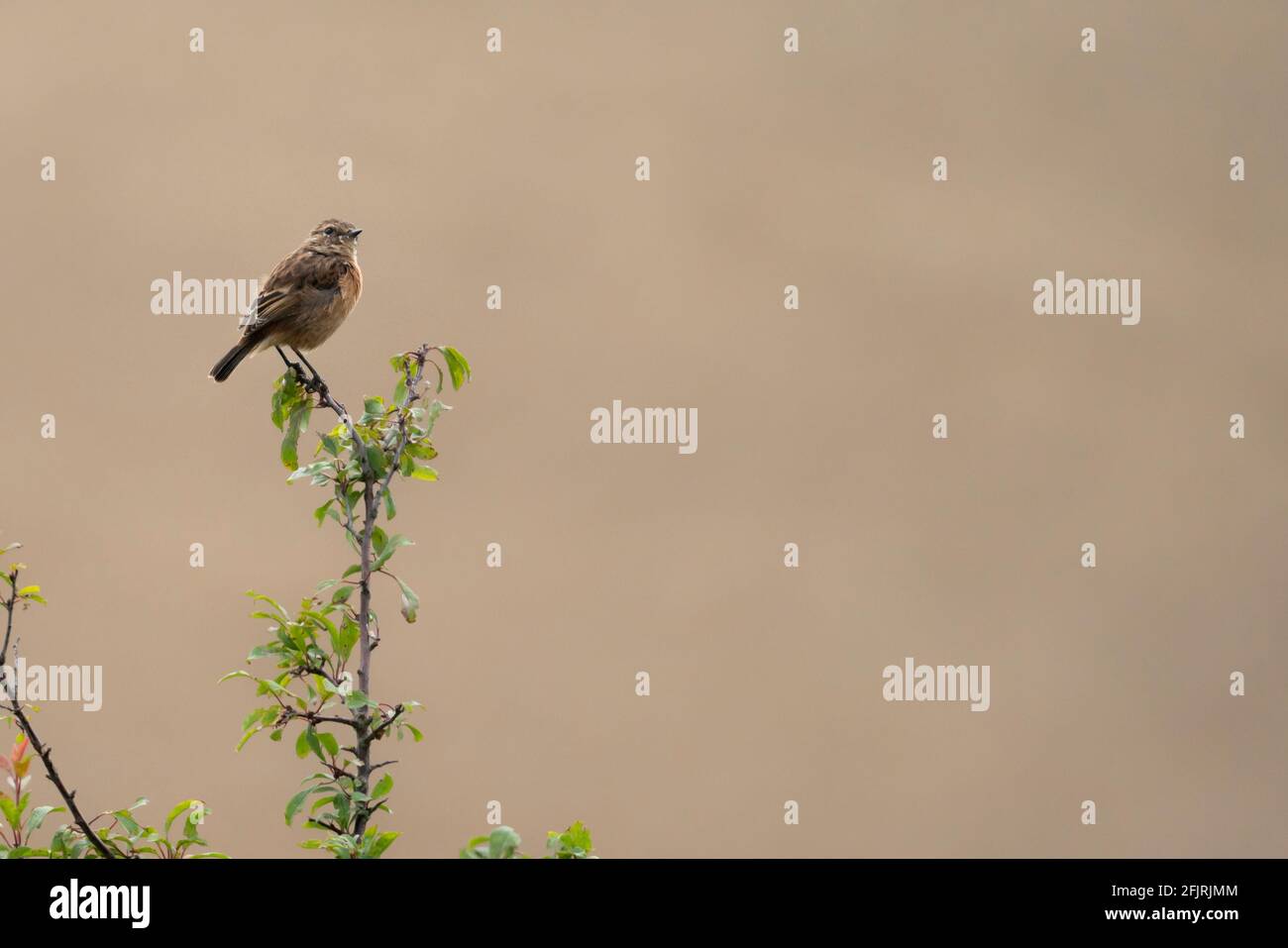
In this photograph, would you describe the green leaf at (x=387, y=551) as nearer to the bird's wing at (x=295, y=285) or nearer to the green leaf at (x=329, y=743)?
the green leaf at (x=329, y=743)

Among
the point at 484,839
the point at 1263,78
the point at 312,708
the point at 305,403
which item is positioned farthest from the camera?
the point at 1263,78

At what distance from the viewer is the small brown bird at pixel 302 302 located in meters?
2.74

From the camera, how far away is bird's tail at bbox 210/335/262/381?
2654 mm

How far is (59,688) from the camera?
5.66 m

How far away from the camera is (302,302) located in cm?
281

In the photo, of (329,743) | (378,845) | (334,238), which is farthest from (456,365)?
(334,238)

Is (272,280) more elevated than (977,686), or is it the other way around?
(272,280)

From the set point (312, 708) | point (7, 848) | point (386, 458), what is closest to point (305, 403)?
point (386, 458)

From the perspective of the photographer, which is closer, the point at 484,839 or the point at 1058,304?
the point at 484,839

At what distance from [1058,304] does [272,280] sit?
4.81 metres

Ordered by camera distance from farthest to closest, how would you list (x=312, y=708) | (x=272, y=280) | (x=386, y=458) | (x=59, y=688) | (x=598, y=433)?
(x=598, y=433) < (x=59, y=688) < (x=272, y=280) < (x=386, y=458) < (x=312, y=708)

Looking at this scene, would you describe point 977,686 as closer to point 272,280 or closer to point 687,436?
point 687,436
